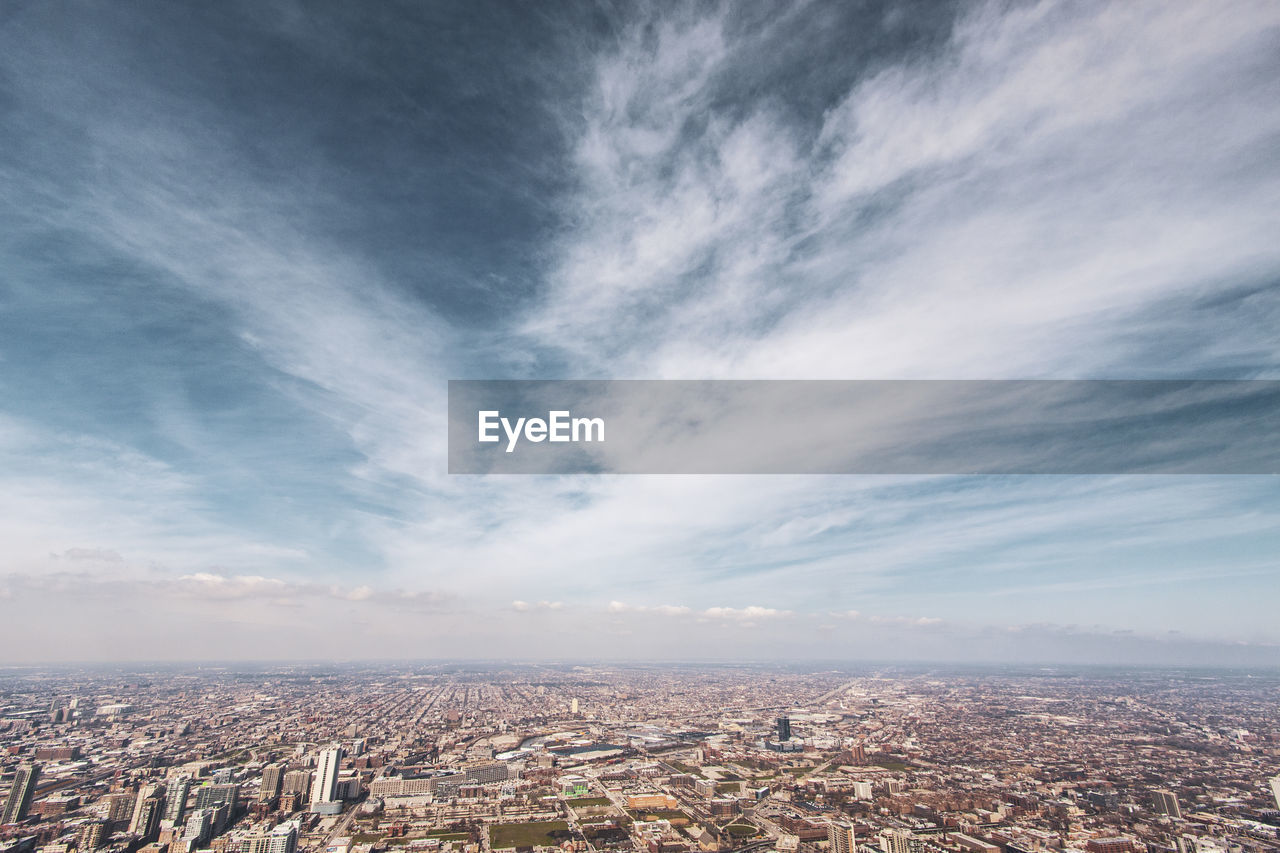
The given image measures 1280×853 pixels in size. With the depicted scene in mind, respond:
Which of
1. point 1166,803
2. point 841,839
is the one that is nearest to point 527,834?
point 841,839

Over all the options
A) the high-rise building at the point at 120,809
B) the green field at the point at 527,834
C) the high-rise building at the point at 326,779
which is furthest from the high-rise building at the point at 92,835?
the green field at the point at 527,834

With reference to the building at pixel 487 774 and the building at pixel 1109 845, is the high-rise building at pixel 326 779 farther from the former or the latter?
the building at pixel 1109 845

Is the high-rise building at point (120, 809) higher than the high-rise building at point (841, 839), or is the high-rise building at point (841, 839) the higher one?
the high-rise building at point (120, 809)

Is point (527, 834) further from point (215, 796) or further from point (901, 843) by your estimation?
point (901, 843)

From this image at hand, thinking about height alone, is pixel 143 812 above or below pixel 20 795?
below

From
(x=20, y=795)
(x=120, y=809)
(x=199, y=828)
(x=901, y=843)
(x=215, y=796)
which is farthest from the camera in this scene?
(x=215, y=796)

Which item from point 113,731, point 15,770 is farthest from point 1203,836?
point 113,731

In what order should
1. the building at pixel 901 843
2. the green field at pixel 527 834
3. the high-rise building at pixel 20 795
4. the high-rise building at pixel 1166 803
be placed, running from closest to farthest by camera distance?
the building at pixel 901 843 < the green field at pixel 527 834 < the high-rise building at pixel 20 795 < the high-rise building at pixel 1166 803
